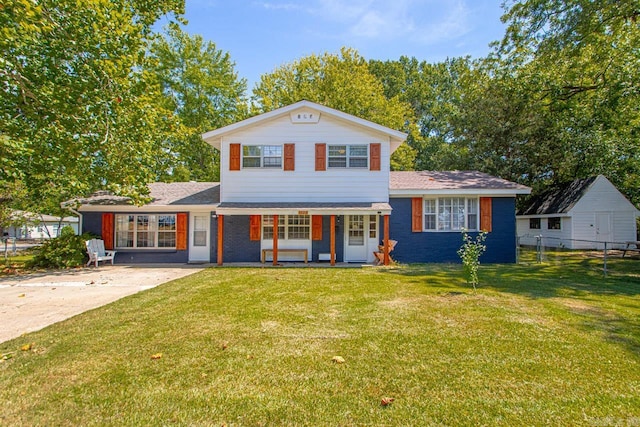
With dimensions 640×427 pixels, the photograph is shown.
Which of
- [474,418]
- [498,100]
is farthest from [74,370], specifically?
[498,100]

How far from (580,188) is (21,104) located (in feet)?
91.9

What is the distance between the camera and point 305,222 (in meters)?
13.7

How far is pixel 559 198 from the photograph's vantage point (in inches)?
869

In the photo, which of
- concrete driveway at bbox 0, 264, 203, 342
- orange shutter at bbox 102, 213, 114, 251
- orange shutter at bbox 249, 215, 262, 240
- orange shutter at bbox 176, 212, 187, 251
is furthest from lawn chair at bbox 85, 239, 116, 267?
orange shutter at bbox 249, 215, 262, 240

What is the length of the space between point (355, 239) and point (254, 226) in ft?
13.8

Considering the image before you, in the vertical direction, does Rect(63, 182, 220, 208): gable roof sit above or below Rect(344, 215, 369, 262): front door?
above

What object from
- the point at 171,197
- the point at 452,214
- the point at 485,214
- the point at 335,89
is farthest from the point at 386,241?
the point at 335,89

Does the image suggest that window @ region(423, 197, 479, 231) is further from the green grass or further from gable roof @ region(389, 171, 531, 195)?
the green grass

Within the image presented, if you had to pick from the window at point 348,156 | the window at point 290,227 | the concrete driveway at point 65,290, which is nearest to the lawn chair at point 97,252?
the concrete driveway at point 65,290

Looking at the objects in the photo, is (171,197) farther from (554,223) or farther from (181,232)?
(554,223)

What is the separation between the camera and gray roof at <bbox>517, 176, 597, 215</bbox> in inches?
810

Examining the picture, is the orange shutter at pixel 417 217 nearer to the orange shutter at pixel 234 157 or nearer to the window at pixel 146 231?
the orange shutter at pixel 234 157

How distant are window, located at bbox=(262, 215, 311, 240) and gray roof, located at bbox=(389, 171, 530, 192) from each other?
153 inches

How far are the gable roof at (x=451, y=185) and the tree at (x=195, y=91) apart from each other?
17842 mm
